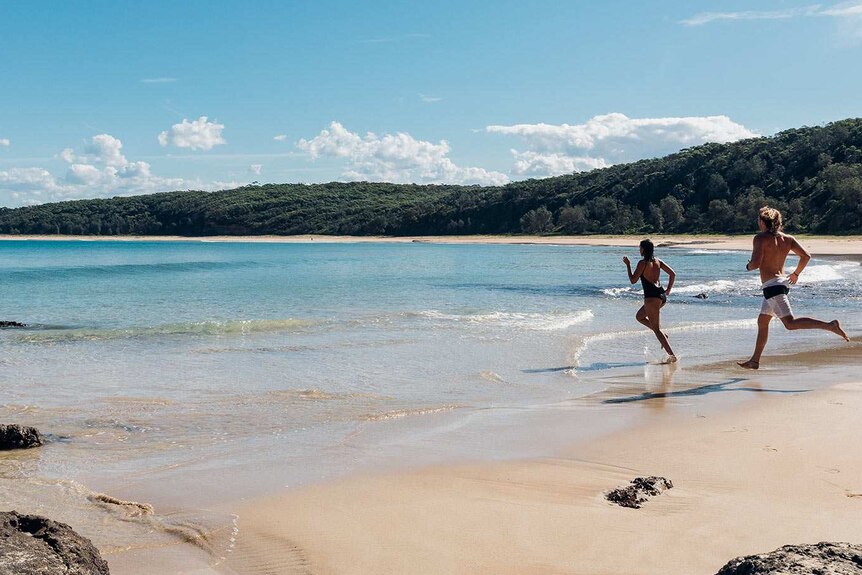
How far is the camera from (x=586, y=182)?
96.1 meters

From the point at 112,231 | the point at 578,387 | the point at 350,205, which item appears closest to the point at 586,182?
the point at 350,205

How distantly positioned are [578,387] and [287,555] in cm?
542

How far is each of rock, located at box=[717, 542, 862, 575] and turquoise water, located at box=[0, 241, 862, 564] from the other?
3.13 metres

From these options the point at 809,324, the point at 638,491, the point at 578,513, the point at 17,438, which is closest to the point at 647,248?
the point at 809,324

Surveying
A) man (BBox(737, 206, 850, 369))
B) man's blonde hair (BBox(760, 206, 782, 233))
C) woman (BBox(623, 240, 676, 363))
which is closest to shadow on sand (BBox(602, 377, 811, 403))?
man (BBox(737, 206, 850, 369))

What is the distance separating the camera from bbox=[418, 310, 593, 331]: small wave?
14.7m

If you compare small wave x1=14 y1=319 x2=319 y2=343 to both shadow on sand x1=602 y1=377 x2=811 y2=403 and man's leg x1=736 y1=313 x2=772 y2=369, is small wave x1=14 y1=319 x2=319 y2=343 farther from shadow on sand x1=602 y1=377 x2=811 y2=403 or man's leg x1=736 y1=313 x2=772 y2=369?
man's leg x1=736 y1=313 x2=772 y2=369

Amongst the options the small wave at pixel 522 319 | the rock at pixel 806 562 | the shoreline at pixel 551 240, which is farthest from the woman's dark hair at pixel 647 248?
the shoreline at pixel 551 240

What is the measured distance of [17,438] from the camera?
20.3 feet

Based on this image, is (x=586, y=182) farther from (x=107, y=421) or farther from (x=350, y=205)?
(x=107, y=421)

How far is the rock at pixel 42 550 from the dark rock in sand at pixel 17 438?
3357mm

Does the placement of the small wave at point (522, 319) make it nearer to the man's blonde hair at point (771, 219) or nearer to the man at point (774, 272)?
the man at point (774, 272)

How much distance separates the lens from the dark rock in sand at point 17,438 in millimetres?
6141

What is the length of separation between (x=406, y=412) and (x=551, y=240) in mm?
67344
